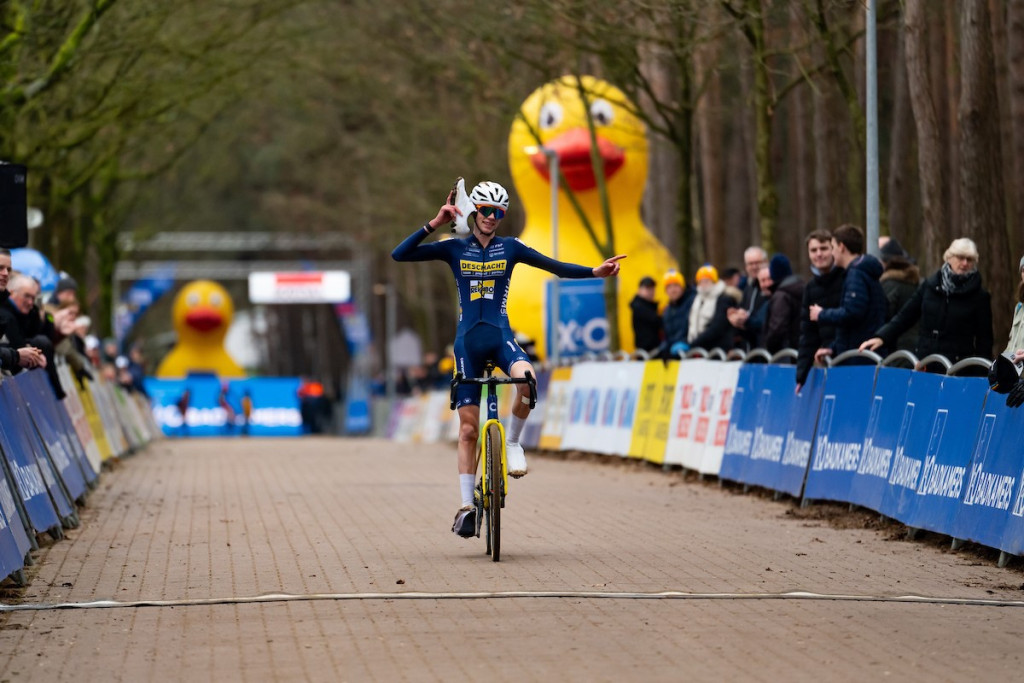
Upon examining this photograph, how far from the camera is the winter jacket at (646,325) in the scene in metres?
24.1

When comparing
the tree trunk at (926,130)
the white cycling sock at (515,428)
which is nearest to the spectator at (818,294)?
the tree trunk at (926,130)

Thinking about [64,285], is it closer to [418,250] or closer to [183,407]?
[418,250]

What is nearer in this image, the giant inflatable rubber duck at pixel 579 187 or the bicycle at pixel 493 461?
the bicycle at pixel 493 461

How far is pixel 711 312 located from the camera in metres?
20.9

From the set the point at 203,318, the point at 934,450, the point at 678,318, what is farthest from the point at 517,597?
the point at 203,318

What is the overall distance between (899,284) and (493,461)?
18.8ft

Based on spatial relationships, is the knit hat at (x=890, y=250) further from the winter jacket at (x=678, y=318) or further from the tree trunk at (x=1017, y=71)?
the tree trunk at (x=1017, y=71)

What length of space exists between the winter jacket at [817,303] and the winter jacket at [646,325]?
7965mm

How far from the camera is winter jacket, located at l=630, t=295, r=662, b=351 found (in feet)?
79.2

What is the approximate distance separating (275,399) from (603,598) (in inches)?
2000

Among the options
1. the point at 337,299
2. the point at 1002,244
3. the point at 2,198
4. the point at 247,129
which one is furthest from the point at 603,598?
the point at 337,299

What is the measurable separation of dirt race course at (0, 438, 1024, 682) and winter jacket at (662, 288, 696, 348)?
520 centimetres

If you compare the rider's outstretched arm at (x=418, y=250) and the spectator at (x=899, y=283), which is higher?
the rider's outstretched arm at (x=418, y=250)

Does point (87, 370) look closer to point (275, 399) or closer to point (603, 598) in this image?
point (603, 598)
